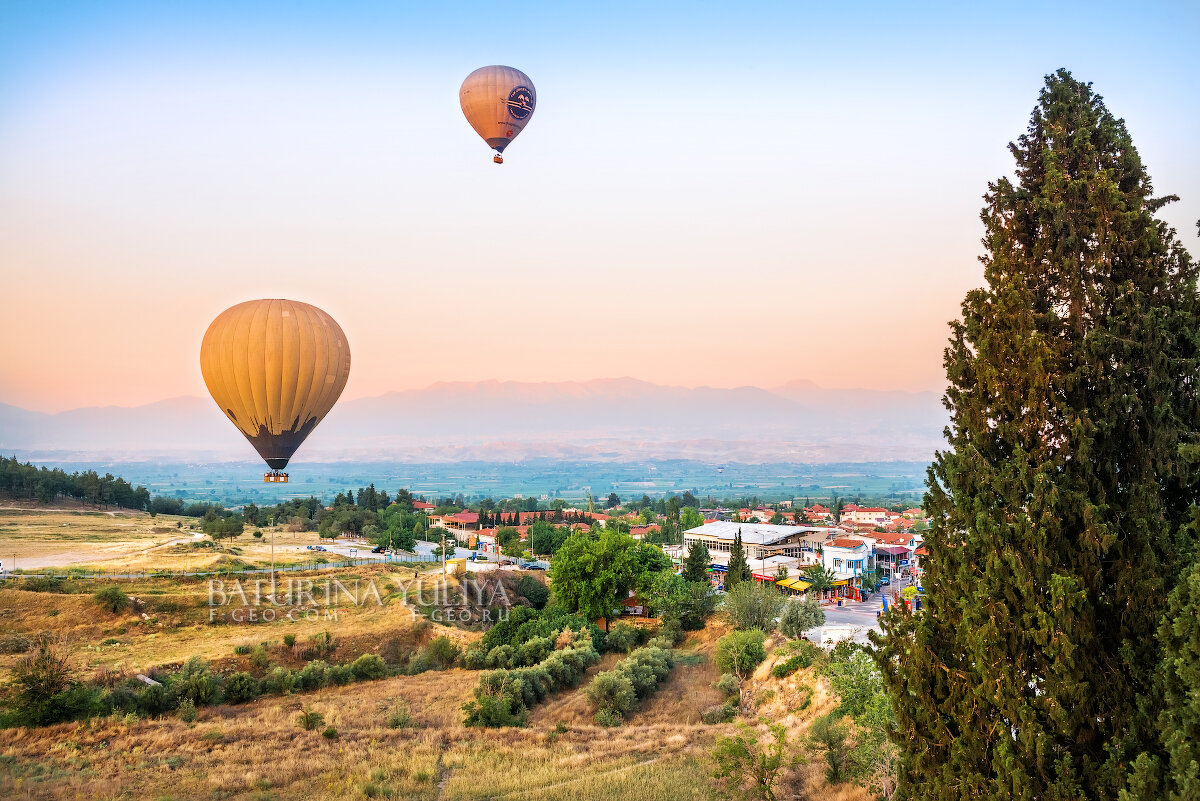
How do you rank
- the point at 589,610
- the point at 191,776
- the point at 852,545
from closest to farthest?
the point at 191,776 < the point at 589,610 < the point at 852,545

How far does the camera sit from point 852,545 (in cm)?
5600

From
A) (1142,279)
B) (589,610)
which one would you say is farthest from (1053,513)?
(589,610)

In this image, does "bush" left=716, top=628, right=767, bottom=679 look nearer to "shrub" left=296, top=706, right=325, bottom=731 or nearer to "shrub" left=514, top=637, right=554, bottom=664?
"shrub" left=514, top=637, right=554, bottom=664

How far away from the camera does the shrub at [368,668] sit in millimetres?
25969

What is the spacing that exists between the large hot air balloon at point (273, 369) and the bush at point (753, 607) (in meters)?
17.1

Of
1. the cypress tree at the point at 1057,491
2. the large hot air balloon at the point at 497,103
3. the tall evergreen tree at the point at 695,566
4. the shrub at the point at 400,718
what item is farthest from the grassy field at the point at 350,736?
the large hot air balloon at the point at 497,103

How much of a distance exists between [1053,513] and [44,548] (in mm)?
58627

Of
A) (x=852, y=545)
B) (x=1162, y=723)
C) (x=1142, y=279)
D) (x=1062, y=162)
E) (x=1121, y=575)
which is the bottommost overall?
(x=852, y=545)

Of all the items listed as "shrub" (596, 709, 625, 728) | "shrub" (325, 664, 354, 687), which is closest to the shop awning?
"shrub" (596, 709, 625, 728)

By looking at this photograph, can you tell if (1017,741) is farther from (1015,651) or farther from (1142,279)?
(1142,279)

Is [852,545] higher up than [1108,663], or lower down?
lower down

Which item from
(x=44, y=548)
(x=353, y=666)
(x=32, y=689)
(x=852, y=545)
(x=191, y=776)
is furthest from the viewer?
(x=852, y=545)

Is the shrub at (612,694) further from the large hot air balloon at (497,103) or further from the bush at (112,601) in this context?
the bush at (112,601)

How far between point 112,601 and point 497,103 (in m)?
25.5
